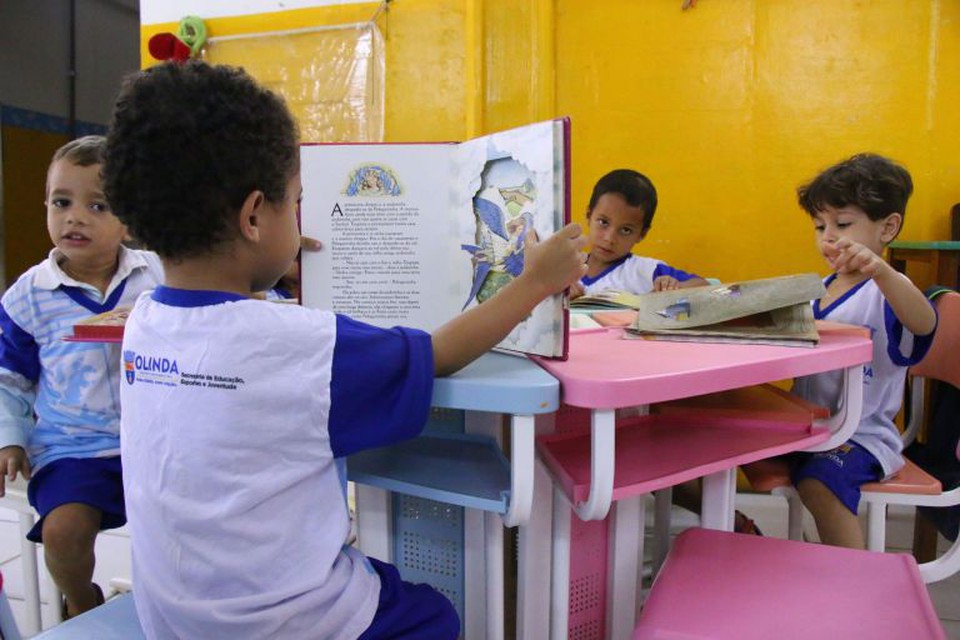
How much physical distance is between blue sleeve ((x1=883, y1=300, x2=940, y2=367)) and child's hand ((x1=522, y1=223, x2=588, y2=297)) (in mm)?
800

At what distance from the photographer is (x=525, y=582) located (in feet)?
3.36

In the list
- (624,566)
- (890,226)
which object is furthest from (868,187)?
(624,566)

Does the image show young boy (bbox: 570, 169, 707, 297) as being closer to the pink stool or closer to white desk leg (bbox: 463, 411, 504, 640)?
white desk leg (bbox: 463, 411, 504, 640)

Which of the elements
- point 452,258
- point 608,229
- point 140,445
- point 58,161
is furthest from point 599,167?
point 140,445

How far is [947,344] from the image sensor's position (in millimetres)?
1361

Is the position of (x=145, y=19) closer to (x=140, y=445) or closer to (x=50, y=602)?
(x=50, y=602)

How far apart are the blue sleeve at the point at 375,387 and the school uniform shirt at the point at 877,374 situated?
3.02ft

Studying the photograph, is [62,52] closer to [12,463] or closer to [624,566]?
[12,463]

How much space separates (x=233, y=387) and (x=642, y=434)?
2.06 ft

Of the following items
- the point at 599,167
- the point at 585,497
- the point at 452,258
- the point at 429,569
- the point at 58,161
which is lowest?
the point at 429,569

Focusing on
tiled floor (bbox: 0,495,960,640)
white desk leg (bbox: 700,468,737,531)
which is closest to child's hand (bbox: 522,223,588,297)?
white desk leg (bbox: 700,468,737,531)

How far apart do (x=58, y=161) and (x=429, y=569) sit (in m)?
1.04

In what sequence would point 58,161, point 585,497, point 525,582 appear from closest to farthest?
point 585,497 → point 525,582 → point 58,161

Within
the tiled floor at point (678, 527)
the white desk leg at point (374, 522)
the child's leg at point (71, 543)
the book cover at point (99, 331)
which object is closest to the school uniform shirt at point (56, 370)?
the child's leg at point (71, 543)
